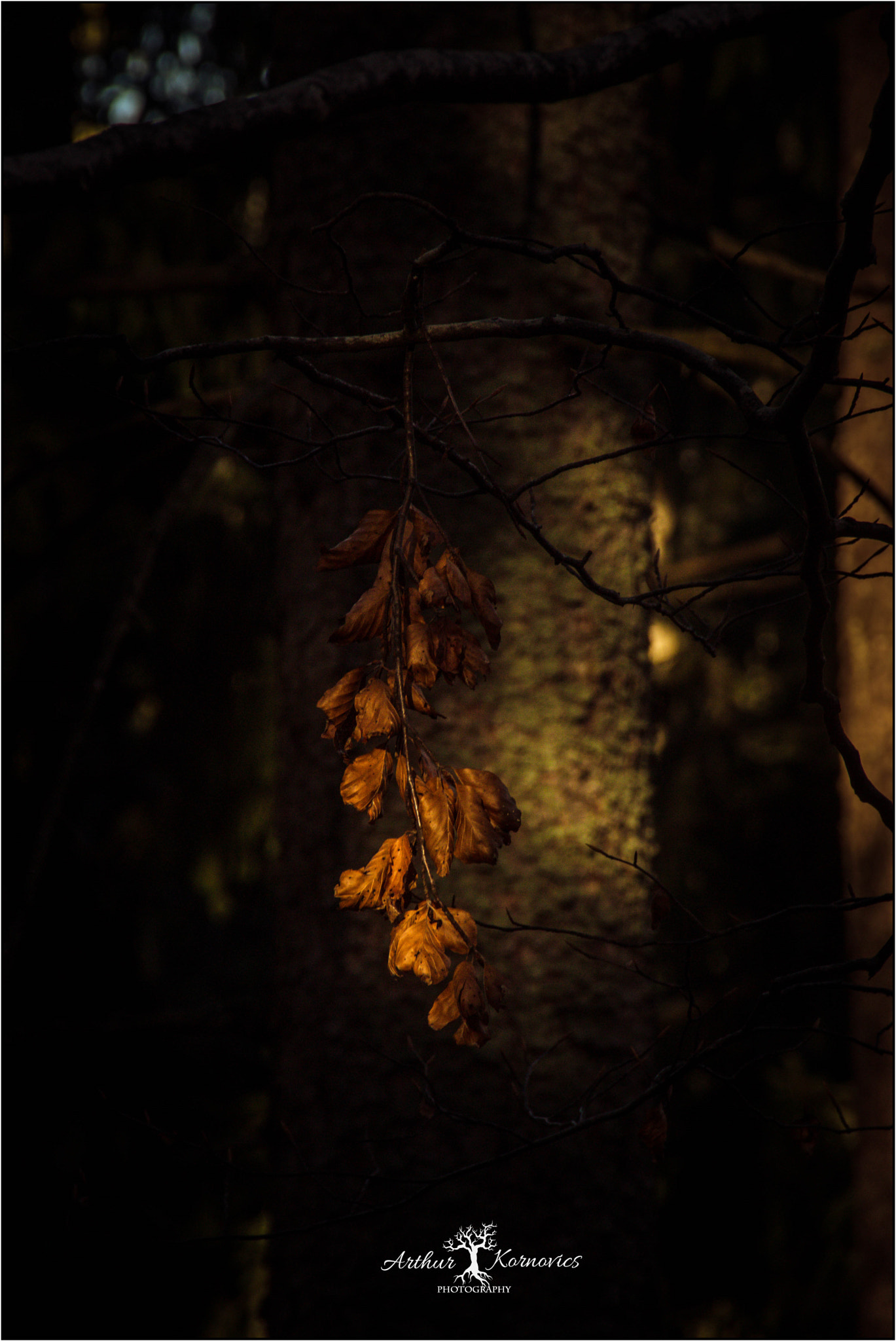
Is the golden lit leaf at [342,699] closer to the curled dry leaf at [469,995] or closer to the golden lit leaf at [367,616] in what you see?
the golden lit leaf at [367,616]

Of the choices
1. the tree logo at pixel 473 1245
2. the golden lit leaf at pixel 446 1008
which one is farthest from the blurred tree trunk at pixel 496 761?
the golden lit leaf at pixel 446 1008

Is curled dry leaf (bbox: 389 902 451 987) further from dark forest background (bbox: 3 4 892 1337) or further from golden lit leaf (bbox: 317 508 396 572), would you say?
dark forest background (bbox: 3 4 892 1337)

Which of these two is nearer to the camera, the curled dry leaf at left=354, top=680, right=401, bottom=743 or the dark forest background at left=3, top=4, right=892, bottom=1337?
the curled dry leaf at left=354, top=680, right=401, bottom=743

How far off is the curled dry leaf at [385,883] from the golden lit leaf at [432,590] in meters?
0.28

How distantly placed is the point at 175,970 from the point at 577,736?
397 inches

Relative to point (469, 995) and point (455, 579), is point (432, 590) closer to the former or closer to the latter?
point (455, 579)

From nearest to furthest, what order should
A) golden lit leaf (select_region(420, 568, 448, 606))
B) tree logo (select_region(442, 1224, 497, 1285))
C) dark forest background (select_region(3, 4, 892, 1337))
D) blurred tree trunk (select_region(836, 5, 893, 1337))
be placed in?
golden lit leaf (select_region(420, 568, 448, 606)) < tree logo (select_region(442, 1224, 497, 1285)) < dark forest background (select_region(3, 4, 892, 1337)) < blurred tree trunk (select_region(836, 5, 893, 1337))

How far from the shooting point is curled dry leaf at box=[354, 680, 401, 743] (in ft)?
3.58

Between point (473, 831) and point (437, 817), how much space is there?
5 cm

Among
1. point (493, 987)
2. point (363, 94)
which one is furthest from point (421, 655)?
point (363, 94)

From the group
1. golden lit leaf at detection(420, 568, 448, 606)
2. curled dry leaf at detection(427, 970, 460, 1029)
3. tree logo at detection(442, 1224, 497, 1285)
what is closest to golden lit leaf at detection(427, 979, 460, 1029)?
curled dry leaf at detection(427, 970, 460, 1029)

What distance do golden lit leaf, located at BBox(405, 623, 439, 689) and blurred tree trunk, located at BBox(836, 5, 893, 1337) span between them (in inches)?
104

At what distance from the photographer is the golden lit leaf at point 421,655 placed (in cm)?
112

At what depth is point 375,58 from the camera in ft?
6.12
